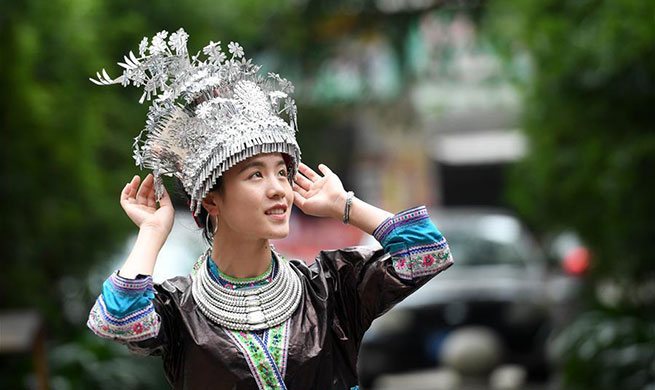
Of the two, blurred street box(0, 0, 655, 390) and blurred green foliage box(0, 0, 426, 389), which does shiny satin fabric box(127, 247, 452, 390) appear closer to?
blurred street box(0, 0, 655, 390)

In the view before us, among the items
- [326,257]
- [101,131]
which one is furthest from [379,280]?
[101,131]

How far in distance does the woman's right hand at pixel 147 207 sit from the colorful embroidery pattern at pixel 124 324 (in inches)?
9.7

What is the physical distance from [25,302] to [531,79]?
13.6 feet

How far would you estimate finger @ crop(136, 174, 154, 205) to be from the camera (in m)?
3.31

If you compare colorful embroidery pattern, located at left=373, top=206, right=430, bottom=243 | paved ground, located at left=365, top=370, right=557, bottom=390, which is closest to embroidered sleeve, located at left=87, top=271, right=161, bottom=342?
colorful embroidery pattern, located at left=373, top=206, right=430, bottom=243

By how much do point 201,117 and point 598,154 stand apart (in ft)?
18.5

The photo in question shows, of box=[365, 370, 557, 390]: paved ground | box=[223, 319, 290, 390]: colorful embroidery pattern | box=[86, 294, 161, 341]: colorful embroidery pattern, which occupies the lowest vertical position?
box=[365, 370, 557, 390]: paved ground

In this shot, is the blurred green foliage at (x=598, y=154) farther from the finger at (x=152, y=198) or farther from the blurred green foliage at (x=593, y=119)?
the finger at (x=152, y=198)

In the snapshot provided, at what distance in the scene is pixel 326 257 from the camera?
3.45m

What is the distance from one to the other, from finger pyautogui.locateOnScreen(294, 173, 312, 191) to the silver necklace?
272mm

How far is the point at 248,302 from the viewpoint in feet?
10.7

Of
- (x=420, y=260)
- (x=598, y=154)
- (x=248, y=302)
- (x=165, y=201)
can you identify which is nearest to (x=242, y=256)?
(x=248, y=302)

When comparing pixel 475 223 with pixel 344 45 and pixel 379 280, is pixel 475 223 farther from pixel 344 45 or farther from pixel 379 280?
pixel 379 280

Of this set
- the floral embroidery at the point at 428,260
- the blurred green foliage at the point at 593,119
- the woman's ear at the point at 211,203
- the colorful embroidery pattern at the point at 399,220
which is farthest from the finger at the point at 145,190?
the blurred green foliage at the point at 593,119
